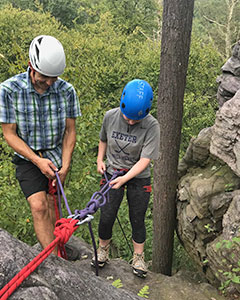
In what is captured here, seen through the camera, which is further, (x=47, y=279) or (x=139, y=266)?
(x=139, y=266)

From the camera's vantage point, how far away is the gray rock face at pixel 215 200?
3852 millimetres

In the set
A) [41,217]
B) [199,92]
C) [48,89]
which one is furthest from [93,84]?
[199,92]

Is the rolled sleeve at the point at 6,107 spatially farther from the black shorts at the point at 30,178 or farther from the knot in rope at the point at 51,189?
the knot in rope at the point at 51,189

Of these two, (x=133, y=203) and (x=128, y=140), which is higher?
(x=128, y=140)

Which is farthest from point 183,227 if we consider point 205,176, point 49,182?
point 49,182

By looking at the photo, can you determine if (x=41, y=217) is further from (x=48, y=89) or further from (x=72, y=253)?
(x=72, y=253)

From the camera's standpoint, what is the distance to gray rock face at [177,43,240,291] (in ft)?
12.6

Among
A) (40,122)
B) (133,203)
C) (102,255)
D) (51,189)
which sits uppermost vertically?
(40,122)

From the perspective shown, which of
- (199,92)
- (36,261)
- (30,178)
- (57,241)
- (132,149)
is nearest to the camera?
(36,261)

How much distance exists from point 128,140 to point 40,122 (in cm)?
89

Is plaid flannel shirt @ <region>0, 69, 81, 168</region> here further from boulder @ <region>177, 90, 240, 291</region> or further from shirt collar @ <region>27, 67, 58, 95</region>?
boulder @ <region>177, 90, 240, 291</region>

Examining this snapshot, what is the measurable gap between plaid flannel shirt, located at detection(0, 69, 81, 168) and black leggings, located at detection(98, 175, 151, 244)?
78 cm

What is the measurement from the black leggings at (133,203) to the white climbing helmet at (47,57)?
4.67 feet

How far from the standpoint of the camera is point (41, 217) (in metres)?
2.67
